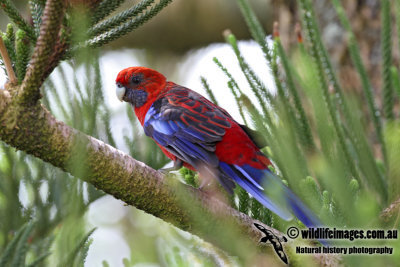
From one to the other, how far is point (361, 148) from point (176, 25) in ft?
10.1

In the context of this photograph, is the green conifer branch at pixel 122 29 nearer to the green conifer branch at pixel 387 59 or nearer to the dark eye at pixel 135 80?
the green conifer branch at pixel 387 59

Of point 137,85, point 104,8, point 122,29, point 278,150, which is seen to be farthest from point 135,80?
point 278,150

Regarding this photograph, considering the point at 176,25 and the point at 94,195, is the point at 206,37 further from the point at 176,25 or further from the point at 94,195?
the point at 94,195

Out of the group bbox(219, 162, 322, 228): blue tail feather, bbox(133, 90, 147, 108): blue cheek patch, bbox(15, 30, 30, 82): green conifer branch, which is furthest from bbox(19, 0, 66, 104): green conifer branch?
bbox(133, 90, 147, 108): blue cheek patch

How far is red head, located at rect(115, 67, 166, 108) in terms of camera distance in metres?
2.30

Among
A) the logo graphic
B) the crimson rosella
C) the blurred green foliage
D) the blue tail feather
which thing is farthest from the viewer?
the crimson rosella

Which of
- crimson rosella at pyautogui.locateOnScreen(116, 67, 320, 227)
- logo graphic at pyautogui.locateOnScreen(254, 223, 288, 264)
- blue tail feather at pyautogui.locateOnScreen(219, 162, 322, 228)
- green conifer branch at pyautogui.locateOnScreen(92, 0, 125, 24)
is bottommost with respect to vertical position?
logo graphic at pyautogui.locateOnScreen(254, 223, 288, 264)

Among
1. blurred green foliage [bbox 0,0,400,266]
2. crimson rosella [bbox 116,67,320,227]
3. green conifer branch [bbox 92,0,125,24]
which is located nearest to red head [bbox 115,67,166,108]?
crimson rosella [bbox 116,67,320,227]

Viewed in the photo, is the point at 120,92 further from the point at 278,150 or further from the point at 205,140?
the point at 278,150

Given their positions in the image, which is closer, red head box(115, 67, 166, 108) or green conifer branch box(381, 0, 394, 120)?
green conifer branch box(381, 0, 394, 120)

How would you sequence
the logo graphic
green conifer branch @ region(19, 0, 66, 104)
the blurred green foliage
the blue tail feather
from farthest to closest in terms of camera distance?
the logo graphic → the blue tail feather → green conifer branch @ region(19, 0, 66, 104) → the blurred green foliage

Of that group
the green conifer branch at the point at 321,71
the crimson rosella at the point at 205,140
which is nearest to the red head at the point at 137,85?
the crimson rosella at the point at 205,140

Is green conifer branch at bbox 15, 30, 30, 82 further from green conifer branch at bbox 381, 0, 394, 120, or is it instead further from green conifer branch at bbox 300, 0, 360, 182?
green conifer branch at bbox 381, 0, 394, 120

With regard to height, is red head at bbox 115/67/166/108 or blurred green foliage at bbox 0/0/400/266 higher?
red head at bbox 115/67/166/108
